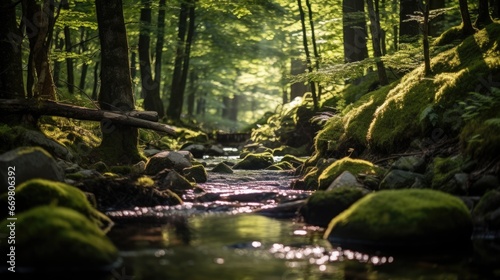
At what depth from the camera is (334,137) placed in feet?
45.9

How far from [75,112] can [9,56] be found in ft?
5.83

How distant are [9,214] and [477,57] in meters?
8.50

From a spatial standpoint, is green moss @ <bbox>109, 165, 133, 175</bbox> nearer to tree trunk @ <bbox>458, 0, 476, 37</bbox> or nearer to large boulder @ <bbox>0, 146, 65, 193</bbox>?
large boulder @ <bbox>0, 146, 65, 193</bbox>

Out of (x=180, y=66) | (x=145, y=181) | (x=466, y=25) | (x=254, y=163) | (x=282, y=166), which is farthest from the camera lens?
(x=180, y=66)

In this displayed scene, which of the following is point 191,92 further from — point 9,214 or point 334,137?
point 9,214

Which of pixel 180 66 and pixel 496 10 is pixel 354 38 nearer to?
pixel 496 10

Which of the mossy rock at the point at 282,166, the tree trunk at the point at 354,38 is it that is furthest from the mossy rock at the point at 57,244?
the tree trunk at the point at 354,38

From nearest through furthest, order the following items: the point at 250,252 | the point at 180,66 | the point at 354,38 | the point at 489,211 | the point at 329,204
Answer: the point at 250,252 < the point at 489,211 < the point at 329,204 < the point at 354,38 < the point at 180,66

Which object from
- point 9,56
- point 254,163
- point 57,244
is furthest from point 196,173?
point 57,244

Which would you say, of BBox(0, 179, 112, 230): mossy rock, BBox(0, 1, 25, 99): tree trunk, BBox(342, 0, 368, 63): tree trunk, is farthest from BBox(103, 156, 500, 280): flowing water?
BBox(342, 0, 368, 63): tree trunk

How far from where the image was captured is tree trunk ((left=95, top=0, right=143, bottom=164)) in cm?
1305

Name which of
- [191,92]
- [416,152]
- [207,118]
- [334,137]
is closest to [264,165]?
[334,137]

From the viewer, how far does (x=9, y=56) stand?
40.1ft

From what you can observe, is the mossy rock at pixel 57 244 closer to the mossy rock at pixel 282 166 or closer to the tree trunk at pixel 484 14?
the tree trunk at pixel 484 14
